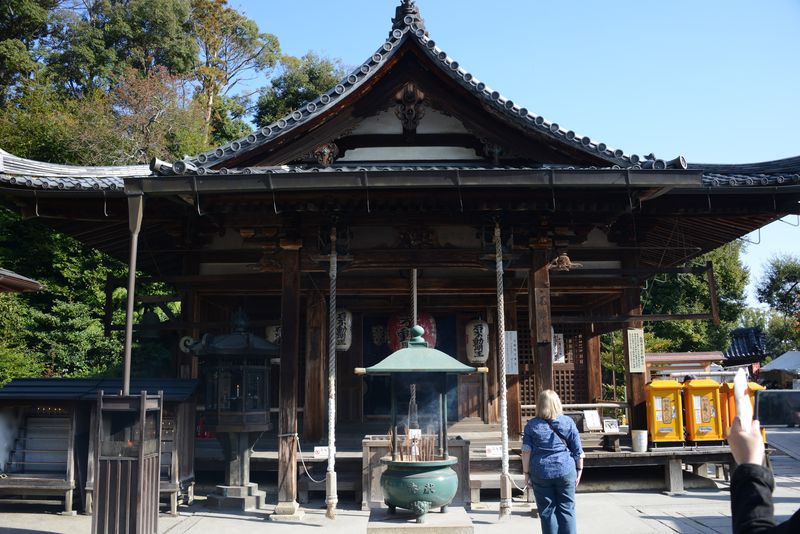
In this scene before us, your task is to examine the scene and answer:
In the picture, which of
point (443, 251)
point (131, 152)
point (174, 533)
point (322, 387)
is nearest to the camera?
point (174, 533)

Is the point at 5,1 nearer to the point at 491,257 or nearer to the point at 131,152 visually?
the point at 131,152

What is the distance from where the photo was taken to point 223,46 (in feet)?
133

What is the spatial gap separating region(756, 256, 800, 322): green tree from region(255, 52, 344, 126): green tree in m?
31.8

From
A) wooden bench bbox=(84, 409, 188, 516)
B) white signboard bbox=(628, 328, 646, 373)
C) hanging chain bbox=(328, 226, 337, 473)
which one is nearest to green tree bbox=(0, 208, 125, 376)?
wooden bench bbox=(84, 409, 188, 516)

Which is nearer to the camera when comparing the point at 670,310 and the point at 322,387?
the point at 322,387

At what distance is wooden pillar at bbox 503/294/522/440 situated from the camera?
13257 mm

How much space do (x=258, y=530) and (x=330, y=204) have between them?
478 centimetres

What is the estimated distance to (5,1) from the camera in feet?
100

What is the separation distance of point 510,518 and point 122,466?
522cm

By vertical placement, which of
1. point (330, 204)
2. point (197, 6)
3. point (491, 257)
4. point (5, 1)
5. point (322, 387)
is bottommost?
point (322, 387)

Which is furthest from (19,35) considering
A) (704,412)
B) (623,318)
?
(704,412)

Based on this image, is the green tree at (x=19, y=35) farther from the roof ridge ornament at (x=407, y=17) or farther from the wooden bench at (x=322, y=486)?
the wooden bench at (x=322, y=486)

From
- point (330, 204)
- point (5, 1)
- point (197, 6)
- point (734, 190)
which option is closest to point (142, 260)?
point (330, 204)

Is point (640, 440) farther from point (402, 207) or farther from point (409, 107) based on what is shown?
point (409, 107)
